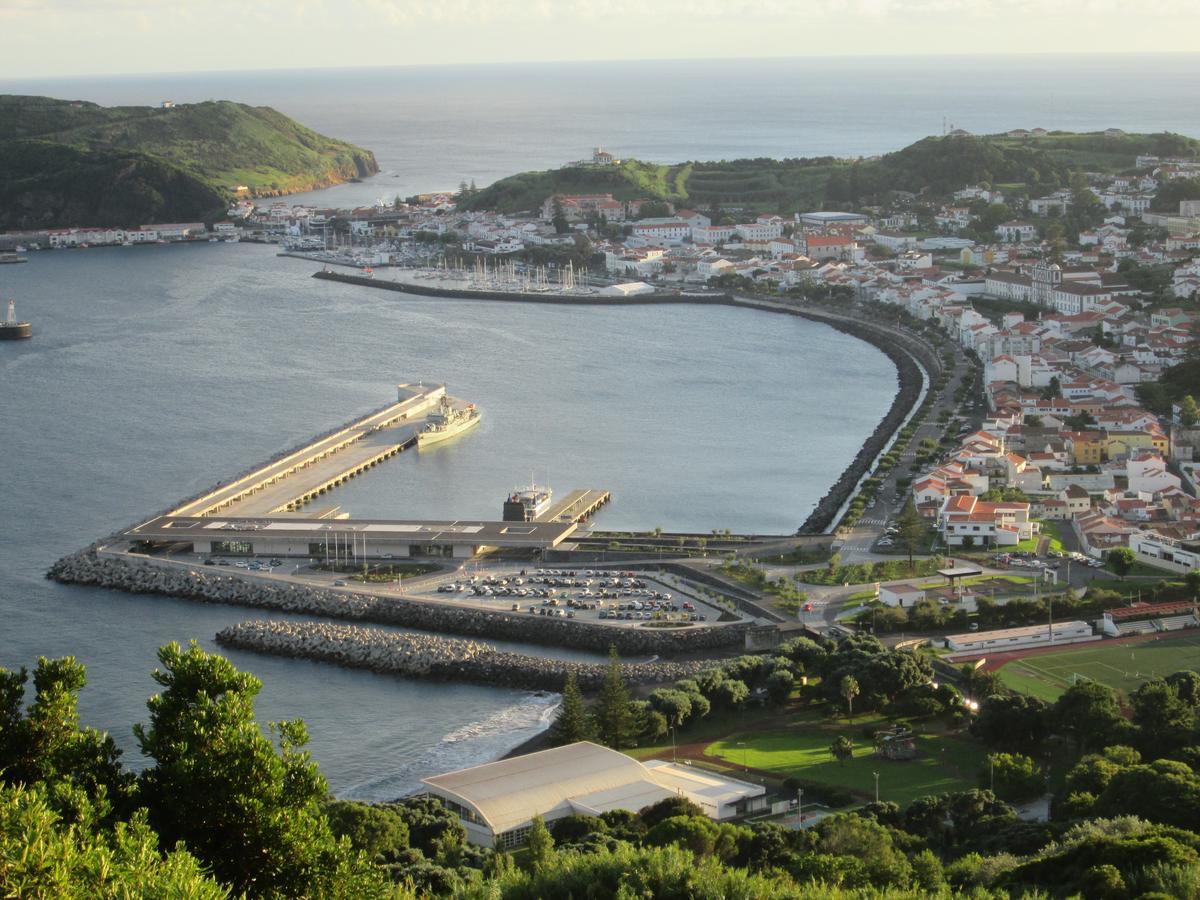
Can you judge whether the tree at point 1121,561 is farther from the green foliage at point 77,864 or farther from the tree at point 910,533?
the green foliage at point 77,864

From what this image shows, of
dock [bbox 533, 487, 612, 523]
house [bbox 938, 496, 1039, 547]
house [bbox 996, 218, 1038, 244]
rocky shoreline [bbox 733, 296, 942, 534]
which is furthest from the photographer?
house [bbox 996, 218, 1038, 244]

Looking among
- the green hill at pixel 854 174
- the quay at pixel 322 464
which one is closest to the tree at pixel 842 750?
the quay at pixel 322 464

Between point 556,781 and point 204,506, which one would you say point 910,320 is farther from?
point 556,781

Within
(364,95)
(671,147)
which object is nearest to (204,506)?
(671,147)

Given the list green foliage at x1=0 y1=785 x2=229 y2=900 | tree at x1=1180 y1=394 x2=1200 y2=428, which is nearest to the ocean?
tree at x1=1180 y1=394 x2=1200 y2=428

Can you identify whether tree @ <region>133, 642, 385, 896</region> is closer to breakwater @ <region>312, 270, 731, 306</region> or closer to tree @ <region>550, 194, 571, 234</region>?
breakwater @ <region>312, 270, 731, 306</region>

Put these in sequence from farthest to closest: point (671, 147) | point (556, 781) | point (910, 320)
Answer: point (671, 147)
point (910, 320)
point (556, 781)

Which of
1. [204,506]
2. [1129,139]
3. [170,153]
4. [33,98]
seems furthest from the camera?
[33,98]
